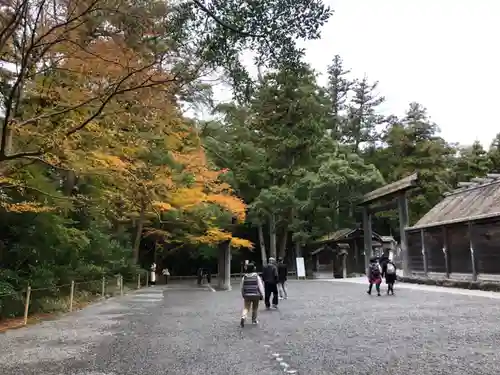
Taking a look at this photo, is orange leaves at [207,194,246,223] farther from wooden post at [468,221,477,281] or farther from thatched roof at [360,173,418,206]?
wooden post at [468,221,477,281]

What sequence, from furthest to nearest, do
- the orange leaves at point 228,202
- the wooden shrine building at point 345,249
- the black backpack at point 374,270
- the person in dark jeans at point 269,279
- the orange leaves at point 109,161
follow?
the wooden shrine building at point 345,249, the orange leaves at point 228,202, the black backpack at point 374,270, the person in dark jeans at point 269,279, the orange leaves at point 109,161

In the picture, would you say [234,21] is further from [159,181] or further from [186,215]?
[186,215]

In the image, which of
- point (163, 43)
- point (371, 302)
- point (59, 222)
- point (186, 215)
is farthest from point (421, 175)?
point (163, 43)

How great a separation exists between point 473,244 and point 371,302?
595 cm

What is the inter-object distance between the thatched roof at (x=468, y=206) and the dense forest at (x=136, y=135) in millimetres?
8002

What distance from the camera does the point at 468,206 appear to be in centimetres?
→ 1942

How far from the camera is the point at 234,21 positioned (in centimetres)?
634

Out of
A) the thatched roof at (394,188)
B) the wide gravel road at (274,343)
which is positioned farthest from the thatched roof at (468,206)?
the wide gravel road at (274,343)

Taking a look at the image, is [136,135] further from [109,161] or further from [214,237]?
[214,237]

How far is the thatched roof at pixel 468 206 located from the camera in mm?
17263

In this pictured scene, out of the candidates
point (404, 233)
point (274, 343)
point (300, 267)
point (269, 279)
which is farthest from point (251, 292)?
point (300, 267)

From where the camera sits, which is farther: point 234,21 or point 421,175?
point 421,175

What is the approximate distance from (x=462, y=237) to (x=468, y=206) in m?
1.82

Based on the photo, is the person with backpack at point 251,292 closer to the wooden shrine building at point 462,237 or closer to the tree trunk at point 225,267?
the wooden shrine building at point 462,237
